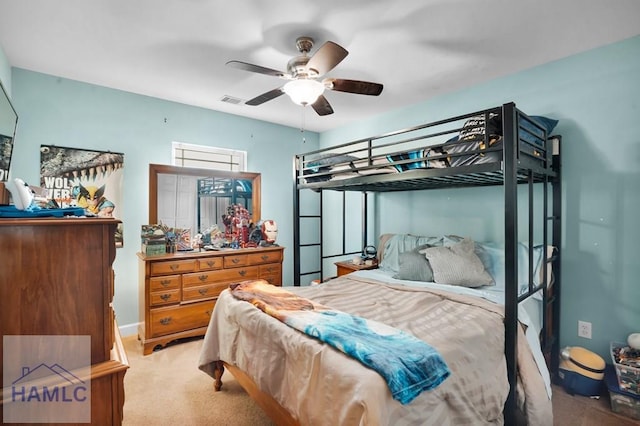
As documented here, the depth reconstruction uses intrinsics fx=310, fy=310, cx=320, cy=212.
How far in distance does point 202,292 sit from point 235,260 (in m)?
0.46

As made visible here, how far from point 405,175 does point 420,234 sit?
149cm

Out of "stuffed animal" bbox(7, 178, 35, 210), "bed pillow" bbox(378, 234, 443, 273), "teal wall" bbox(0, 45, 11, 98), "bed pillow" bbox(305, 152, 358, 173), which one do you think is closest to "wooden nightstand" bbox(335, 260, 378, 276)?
"bed pillow" bbox(378, 234, 443, 273)

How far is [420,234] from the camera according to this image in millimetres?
3539

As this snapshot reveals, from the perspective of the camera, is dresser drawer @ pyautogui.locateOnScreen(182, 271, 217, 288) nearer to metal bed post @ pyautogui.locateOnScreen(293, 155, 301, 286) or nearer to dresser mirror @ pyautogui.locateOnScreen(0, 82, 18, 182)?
metal bed post @ pyautogui.locateOnScreen(293, 155, 301, 286)

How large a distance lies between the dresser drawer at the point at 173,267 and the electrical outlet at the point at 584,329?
11.3ft

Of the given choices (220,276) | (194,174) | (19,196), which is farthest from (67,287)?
(194,174)

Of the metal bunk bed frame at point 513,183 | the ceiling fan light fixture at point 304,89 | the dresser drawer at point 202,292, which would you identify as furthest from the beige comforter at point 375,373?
the ceiling fan light fixture at point 304,89

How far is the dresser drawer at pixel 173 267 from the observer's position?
2932 mm

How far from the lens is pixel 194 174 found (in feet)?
12.2

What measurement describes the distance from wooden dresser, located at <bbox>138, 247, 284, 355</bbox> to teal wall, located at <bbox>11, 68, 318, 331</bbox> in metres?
0.37

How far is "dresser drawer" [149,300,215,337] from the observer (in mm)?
2943

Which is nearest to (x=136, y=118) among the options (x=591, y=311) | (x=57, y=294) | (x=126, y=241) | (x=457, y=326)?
(x=126, y=241)

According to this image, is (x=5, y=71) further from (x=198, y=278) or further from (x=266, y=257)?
(x=266, y=257)

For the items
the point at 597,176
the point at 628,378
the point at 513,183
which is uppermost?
the point at 597,176
